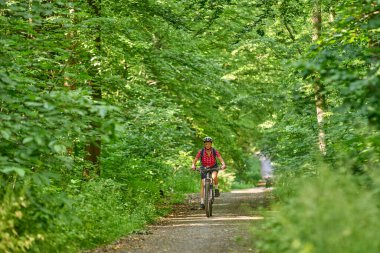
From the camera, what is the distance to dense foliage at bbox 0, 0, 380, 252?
688 centimetres

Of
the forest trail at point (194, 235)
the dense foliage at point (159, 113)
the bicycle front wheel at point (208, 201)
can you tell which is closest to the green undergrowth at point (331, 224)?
the dense foliage at point (159, 113)

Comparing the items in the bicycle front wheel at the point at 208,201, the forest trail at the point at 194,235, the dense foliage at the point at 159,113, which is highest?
the dense foliage at the point at 159,113

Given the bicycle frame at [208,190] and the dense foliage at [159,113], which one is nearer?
the dense foliage at [159,113]

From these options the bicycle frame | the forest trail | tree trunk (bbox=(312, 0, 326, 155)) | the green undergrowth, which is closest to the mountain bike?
the bicycle frame

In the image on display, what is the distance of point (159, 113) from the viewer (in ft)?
51.7

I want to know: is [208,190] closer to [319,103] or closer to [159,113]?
[159,113]

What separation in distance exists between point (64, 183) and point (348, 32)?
224 inches

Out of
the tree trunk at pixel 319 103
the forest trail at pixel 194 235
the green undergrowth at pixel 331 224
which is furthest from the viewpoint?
the tree trunk at pixel 319 103

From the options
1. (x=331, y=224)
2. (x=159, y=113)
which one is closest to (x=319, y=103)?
(x=159, y=113)

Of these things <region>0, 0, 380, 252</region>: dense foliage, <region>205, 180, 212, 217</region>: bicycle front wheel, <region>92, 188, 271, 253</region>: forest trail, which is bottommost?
<region>92, 188, 271, 253</region>: forest trail

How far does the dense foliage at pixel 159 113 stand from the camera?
6875 mm

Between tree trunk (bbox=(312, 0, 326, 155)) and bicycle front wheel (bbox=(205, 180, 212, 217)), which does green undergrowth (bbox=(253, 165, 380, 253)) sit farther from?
bicycle front wheel (bbox=(205, 180, 212, 217))

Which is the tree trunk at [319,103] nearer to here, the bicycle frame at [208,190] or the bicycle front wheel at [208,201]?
the bicycle frame at [208,190]

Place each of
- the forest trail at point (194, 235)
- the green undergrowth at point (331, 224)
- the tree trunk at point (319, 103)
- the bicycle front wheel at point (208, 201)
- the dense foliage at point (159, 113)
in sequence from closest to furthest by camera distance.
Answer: the green undergrowth at point (331, 224) < the dense foliage at point (159, 113) < the forest trail at point (194, 235) < the bicycle front wheel at point (208, 201) < the tree trunk at point (319, 103)
